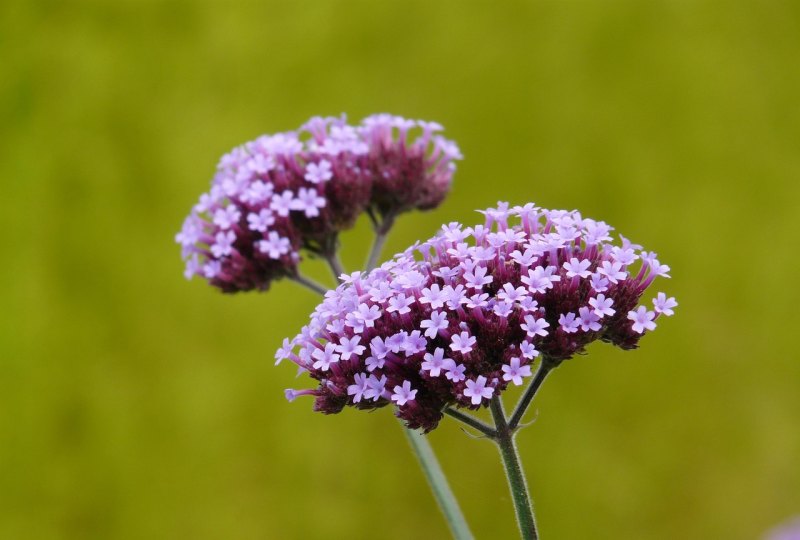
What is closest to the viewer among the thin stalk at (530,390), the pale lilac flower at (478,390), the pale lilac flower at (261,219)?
the pale lilac flower at (478,390)

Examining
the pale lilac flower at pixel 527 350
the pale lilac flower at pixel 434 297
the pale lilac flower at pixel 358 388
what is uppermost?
the pale lilac flower at pixel 434 297

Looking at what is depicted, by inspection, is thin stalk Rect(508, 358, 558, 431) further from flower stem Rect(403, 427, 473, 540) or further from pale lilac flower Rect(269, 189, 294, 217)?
pale lilac flower Rect(269, 189, 294, 217)

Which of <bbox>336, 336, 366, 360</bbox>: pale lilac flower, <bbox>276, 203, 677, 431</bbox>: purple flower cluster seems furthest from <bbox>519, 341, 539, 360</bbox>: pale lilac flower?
<bbox>336, 336, 366, 360</bbox>: pale lilac flower

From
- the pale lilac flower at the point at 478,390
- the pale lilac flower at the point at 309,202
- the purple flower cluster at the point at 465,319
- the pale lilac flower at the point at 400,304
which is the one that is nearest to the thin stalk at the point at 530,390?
the purple flower cluster at the point at 465,319

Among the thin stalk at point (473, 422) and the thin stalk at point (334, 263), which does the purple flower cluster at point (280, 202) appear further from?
the thin stalk at point (473, 422)

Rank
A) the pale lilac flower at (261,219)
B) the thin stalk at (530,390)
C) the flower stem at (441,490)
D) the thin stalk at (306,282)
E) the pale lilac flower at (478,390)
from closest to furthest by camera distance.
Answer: the pale lilac flower at (478,390)
the thin stalk at (530,390)
the flower stem at (441,490)
the pale lilac flower at (261,219)
the thin stalk at (306,282)
